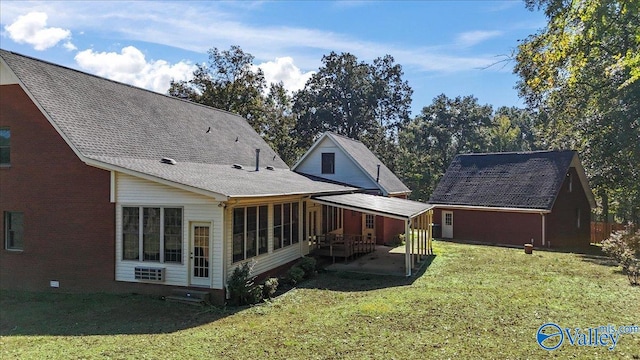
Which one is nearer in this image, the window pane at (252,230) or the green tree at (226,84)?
the window pane at (252,230)

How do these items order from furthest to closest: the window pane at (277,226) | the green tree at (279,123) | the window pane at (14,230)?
the green tree at (279,123)
the window pane at (277,226)
the window pane at (14,230)

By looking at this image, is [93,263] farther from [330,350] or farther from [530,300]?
[530,300]

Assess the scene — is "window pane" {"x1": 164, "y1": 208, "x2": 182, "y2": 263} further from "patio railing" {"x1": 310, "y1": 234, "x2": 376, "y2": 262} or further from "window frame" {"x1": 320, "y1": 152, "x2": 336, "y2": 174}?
"window frame" {"x1": 320, "y1": 152, "x2": 336, "y2": 174}

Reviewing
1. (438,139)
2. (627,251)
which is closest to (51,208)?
(627,251)

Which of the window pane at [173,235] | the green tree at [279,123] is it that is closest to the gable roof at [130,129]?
the window pane at [173,235]

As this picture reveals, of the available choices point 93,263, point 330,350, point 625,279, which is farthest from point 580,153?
point 93,263

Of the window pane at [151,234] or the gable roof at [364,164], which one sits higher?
the gable roof at [364,164]

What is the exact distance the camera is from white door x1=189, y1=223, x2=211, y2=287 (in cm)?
1180

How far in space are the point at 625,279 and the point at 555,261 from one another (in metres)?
4.17

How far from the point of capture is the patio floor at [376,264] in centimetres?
1608

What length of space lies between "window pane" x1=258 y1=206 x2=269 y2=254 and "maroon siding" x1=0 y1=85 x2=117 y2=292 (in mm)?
4197

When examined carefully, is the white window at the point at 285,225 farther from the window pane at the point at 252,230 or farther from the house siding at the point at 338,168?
the house siding at the point at 338,168

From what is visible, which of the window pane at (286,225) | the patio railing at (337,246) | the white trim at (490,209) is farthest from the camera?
the white trim at (490,209)

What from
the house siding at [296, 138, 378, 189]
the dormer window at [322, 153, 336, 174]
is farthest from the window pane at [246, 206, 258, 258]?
the dormer window at [322, 153, 336, 174]
